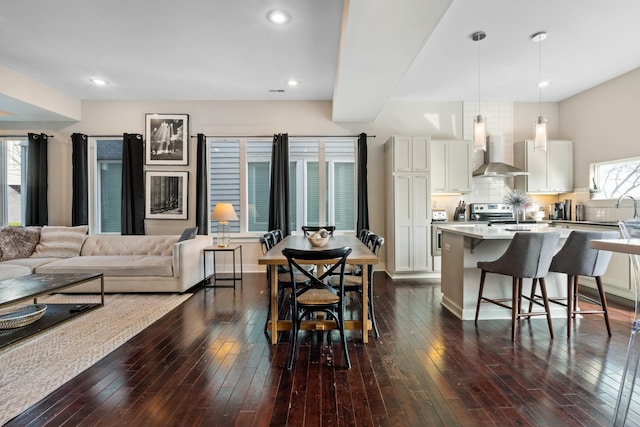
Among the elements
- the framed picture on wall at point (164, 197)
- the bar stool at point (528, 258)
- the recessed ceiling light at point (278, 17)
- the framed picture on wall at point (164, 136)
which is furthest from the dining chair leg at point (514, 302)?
the framed picture on wall at point (164, 136)

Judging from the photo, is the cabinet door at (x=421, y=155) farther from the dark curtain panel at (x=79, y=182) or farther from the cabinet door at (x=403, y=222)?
the dark curtain panel at (x=79, y=182)

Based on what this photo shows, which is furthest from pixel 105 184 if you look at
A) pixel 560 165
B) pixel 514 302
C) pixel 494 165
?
pixel 560 165

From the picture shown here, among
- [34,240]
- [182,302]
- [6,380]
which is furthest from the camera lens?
[34,240]

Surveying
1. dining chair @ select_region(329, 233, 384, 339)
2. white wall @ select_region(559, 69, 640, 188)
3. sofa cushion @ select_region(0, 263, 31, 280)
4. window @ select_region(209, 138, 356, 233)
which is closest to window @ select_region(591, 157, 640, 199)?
white wall @ select_region(559, 69, 640, 188)

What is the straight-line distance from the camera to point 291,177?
552 centimetres

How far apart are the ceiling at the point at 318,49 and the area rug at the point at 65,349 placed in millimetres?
2999

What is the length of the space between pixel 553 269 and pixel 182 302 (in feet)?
13.5

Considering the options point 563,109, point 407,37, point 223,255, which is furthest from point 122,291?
point 563,109

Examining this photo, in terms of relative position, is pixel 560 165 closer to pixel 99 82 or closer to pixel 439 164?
pixel 439 164

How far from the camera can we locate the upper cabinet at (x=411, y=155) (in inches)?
193

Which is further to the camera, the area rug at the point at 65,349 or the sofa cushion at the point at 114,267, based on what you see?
the sofa cushion at the point at 114,267

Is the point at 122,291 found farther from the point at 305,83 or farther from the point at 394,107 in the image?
the point at 394,107

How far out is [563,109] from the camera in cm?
539

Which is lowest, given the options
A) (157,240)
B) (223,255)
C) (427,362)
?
(427,362)
